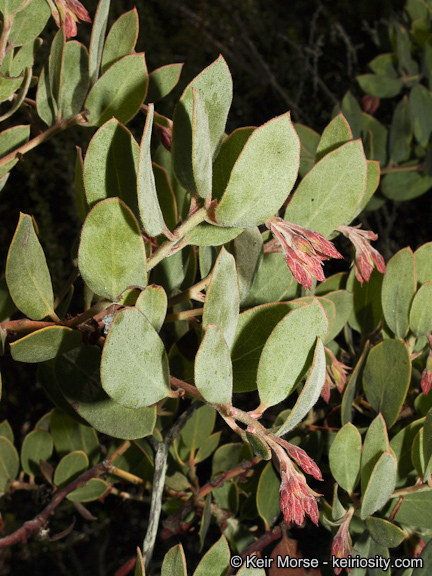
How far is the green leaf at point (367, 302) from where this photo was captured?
1.59 feet

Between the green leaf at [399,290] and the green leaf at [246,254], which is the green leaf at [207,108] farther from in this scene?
the green leaf at [399,290]

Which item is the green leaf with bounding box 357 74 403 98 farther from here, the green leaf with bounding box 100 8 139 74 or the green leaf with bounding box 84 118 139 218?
the green leaf with bounding box 84 118 139 218

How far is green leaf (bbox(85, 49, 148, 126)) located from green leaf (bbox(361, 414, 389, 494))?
29cm

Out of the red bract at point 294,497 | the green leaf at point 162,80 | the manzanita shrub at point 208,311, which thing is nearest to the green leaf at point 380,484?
the manzanita shrub at point 208,311

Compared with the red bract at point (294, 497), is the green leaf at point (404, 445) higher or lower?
lower

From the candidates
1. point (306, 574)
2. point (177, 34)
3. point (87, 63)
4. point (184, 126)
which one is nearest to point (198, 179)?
point (184, 126)

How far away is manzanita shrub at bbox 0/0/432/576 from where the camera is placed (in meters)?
0.26

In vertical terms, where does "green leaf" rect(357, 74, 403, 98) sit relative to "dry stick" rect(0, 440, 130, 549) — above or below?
below

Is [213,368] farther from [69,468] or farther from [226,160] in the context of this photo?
[69,468]

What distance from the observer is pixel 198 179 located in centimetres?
24

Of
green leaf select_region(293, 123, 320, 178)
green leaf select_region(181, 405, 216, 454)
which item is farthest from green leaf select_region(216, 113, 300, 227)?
green leaf select_region(293, 123, 320, 178)

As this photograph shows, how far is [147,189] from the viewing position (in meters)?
0.24

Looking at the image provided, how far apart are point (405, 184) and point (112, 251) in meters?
0.70

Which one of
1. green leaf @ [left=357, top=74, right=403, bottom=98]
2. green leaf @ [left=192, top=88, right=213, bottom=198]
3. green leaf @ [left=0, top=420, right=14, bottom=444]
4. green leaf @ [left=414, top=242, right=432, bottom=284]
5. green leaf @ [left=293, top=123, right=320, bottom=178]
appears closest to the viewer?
green leaf @ [left=192, top=88, right=213, bottom=198]
